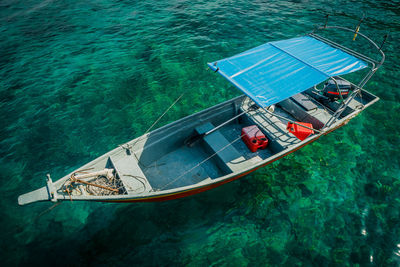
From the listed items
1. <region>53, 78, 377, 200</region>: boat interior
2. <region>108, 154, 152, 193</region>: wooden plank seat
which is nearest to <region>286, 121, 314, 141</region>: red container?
<region>53, 78, 377, 200</region>: boat interior

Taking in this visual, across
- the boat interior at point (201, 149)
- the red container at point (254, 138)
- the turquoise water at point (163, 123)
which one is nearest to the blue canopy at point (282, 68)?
the boat interior at point (201, 149)

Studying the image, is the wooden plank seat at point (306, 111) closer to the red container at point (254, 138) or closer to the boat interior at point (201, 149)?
the boat interior at point (201, 149)

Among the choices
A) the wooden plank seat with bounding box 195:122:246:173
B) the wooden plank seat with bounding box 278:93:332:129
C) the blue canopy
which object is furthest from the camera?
the wooden plank seat with bounding box 278:93:332:129

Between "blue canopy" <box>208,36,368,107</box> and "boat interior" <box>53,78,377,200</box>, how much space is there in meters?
1.29

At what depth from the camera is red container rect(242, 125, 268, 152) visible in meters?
12.1

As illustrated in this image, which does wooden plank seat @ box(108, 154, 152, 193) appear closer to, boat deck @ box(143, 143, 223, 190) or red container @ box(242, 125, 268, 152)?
boat deck @ box(143, 143, 223, 190)

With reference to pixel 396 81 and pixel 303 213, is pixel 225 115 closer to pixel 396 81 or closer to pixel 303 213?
pixel 303 213

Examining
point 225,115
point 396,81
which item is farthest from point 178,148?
point 396,81

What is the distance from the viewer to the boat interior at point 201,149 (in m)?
10.8

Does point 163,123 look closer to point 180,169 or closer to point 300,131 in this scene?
point 180,169

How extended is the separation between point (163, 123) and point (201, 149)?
13.0 ft

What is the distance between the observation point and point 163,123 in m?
15.6

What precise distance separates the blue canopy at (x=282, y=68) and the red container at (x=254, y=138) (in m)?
2.46

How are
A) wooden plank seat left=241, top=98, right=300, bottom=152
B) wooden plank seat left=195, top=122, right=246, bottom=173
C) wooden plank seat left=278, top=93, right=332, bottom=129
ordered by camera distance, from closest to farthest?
wooden plank seat left=195, top=122, right=246, bottom=173, wooden plank seat left=241, top=98, right=300, bottom=152, wooden plank seat left=278, top=93, right=332, bottom=129
